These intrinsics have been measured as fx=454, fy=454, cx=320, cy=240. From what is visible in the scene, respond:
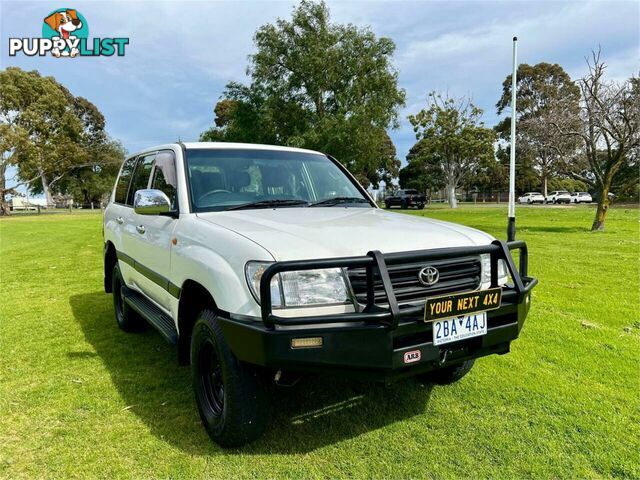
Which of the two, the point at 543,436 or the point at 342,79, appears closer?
the point at 543,436

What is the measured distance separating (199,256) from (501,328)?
187 cm

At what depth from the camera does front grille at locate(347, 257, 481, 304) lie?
7.93ft

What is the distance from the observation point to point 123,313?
16.6ft

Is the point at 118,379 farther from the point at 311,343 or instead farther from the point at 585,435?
the point at 585,435

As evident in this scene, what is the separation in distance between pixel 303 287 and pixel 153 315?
1995 millimetres

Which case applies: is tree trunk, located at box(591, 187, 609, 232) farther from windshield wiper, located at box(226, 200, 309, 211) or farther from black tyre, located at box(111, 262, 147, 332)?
black tyre, located at box(111, 262, 147, 332)

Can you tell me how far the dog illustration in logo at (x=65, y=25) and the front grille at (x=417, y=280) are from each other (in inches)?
776

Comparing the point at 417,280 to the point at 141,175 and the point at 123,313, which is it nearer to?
the point at 141,175

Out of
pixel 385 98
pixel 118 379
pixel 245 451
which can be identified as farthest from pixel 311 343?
pixel 385 98

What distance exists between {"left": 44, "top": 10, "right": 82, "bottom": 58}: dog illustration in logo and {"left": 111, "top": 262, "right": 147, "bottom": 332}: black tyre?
16.4 meters

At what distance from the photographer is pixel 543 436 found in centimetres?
288

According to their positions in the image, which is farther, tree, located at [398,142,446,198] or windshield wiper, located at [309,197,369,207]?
tree, located at [398,142,446,198]

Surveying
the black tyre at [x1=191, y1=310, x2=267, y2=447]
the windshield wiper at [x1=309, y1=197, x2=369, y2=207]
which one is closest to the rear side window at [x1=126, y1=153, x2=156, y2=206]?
the windshield wiper at [x1=309, y1=197, x2=369, y2=207]

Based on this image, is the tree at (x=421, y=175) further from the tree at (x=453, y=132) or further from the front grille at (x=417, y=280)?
the front grille at (x=417, y=280)
